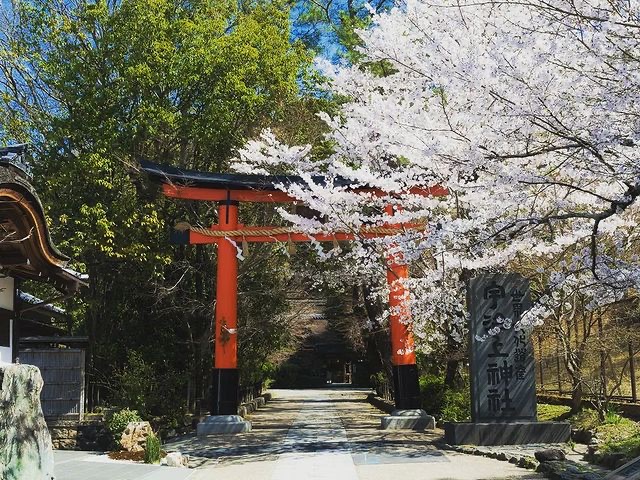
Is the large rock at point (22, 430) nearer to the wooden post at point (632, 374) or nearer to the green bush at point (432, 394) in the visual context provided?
the wooden post at point (632, 374)

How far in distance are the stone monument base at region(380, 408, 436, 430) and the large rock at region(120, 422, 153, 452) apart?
5.68 metres

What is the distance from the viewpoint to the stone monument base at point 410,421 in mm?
15008

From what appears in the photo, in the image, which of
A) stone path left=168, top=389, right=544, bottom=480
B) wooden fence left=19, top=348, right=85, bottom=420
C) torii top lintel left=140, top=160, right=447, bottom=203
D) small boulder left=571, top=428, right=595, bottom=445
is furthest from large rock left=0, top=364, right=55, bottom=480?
small boulder left=571, top=428, right=595, bottom=445

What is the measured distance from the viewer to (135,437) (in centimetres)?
1259

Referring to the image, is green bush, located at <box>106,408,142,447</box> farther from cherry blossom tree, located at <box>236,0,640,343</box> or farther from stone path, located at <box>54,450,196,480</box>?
cherry blossom tree, located at <box>236,0,640,343</box>

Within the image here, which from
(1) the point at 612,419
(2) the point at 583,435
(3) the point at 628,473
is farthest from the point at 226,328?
(3) the point at 628,473

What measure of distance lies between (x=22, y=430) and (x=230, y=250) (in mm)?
9574

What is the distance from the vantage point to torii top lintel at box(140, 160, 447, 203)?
1503cm

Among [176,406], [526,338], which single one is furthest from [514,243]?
[176,406]

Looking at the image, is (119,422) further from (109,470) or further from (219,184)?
(219,184)

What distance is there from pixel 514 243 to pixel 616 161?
3.02 m

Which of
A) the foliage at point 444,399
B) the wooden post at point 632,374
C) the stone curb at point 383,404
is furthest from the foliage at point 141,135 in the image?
the wooden post at point 632,374

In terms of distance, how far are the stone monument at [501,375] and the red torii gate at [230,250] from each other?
299cm

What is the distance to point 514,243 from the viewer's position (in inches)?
Answer: 350
